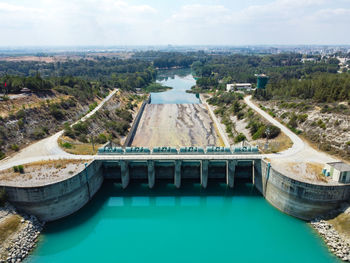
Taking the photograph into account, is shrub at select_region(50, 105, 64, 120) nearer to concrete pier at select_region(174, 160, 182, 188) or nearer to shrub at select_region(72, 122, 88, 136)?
shrub at select_region(72, 122, 88, 136)

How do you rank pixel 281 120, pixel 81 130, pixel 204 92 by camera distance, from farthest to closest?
pixel 204 92
pixel 281 120
pixel 81 130

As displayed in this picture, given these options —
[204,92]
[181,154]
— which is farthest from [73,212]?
[204,92]

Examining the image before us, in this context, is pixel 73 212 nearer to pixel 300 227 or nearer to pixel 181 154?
pixel 181 154

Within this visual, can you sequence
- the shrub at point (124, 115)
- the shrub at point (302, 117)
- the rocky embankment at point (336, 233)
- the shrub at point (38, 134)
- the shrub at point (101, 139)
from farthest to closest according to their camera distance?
the shrub at point (124, 115), the shrub at point (302, 117), the shrub at point (101, 139), the shrub at point (38, 134), the rocky embankment at point (336, 233)

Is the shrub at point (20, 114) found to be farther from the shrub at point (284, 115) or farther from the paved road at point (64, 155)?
the shrub at point (284, 115)

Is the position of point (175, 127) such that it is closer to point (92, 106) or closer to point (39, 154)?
point (92, 106)

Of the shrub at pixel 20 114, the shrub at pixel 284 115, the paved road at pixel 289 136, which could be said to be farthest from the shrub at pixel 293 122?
the shrub at pixel 20 114
